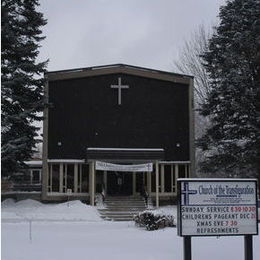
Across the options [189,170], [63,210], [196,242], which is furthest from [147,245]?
[189,170]

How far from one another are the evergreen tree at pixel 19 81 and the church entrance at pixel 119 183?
282 inches

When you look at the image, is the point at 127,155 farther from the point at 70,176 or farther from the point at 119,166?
the point at 70,176

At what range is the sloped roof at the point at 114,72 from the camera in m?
37.1

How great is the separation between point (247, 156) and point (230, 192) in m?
22.2

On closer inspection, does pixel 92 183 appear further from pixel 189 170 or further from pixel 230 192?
pixel 230 192

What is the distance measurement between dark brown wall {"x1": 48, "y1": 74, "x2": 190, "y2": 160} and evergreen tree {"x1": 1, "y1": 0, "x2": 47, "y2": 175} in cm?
344

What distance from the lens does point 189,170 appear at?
38062mm

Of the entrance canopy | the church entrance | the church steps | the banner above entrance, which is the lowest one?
the church steps

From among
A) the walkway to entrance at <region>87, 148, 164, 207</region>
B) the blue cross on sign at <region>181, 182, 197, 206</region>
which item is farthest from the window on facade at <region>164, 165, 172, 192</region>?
Answer: the blue cross on sign at <region>181, 182, 197, 206</region>

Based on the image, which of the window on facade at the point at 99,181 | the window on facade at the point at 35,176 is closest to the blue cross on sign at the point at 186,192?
the window on facade at the point at 99,181

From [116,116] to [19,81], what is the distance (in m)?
7.96

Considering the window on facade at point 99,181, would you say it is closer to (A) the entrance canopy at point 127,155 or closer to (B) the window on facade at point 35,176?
(A) the entrance canopy at point 127,155

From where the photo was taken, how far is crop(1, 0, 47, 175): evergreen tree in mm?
30906

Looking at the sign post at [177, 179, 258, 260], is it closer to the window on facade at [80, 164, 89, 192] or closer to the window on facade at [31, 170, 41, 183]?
the window on facade at [80, 164, 89, 192]
